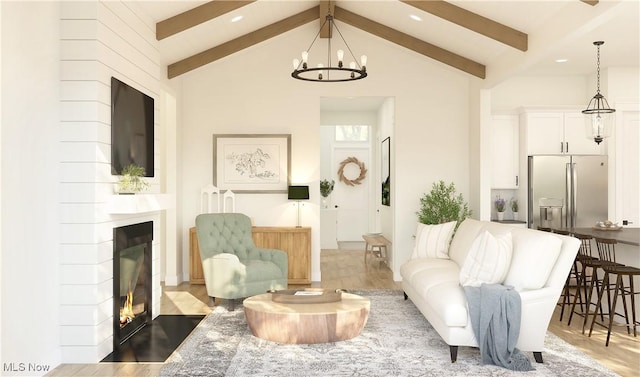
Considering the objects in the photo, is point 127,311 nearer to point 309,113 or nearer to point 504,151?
point 309,113

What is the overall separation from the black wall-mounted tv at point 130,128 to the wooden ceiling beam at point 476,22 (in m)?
2.86

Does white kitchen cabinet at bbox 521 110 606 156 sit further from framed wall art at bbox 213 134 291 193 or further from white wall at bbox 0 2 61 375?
white wall at bbox 0 2 61 375

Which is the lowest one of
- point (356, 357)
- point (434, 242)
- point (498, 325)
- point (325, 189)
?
point (356, 357)

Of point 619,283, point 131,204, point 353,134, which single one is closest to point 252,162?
point 131,204

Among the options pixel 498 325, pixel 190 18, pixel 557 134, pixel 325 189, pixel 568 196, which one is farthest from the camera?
pixel 325 189

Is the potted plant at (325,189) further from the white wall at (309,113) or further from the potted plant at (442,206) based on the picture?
the potted plant at (442,206)

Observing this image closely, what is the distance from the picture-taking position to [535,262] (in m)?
4.09

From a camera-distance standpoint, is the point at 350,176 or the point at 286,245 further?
the point at 350,176

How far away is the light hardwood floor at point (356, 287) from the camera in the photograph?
3963 millimetres

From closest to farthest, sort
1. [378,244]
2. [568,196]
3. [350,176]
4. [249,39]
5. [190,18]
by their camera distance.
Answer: [190,18], [249,39], [568,196], [378,244], [350,176]

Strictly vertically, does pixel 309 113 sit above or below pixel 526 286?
above

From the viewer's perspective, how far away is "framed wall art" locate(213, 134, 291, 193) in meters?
7.67

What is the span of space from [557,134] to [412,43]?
238 cm

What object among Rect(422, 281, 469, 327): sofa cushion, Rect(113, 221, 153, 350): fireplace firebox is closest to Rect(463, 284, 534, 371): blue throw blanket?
Rect(422, 281, 469, 327): sofa cushion
